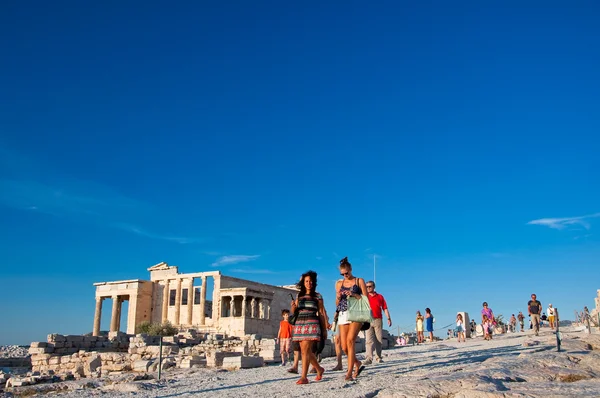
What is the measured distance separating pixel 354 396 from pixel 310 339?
181 centimetres

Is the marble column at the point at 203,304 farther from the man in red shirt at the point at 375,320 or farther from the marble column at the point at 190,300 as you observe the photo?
the man in red shirt at the point at 375,320

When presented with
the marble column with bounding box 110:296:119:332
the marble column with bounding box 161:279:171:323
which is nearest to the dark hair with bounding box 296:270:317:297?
the marble column with bounding box 161:279:171:323

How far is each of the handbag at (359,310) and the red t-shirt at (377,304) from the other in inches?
144

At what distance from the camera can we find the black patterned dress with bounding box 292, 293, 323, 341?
7840 millimetres

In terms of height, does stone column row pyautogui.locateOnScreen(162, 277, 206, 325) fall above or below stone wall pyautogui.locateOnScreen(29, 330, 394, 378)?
above

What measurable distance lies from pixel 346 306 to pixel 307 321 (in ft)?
2.05

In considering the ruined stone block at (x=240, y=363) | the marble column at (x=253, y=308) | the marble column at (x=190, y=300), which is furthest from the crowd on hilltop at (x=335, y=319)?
the marble column at (x=190, y=300)

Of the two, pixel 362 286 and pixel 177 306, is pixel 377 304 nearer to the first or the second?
pixel 362 286

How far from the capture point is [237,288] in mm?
44438

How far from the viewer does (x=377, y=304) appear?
11.5 m

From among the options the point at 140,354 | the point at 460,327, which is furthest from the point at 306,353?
the point at 460,327

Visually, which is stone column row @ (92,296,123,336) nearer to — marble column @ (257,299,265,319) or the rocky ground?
marble column @ (257,299,265,319)

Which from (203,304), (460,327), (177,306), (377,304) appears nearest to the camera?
(377,304)

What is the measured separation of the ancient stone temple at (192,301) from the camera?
145 ft
